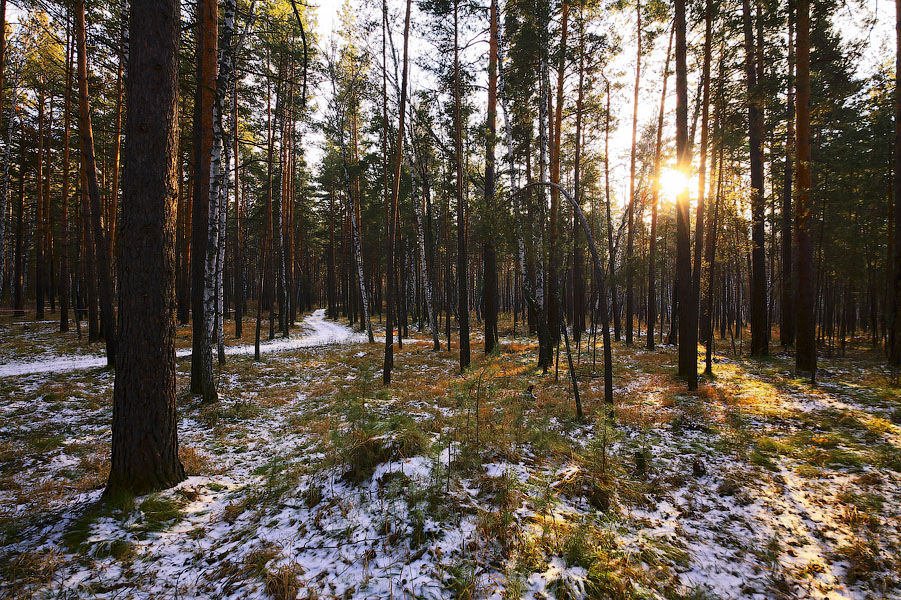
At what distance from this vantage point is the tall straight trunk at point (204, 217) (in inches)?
304

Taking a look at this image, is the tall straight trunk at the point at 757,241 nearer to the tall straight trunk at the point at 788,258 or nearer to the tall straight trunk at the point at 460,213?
the tall straight trunk at the point at 788,258

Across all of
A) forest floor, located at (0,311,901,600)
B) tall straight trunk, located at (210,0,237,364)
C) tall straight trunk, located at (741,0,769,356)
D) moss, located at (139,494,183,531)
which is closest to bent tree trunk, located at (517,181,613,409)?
forest floor, located at (0,311,901,600)

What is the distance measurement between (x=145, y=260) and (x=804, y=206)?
14576 mm

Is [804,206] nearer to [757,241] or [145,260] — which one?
[757,241]

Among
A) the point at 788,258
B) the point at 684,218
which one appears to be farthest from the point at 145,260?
the point at 788,258

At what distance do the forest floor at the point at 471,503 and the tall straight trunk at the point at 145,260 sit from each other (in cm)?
59

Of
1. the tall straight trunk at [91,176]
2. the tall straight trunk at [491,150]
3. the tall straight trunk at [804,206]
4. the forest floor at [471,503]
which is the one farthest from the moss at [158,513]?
the tall straight trunk at [804,206]

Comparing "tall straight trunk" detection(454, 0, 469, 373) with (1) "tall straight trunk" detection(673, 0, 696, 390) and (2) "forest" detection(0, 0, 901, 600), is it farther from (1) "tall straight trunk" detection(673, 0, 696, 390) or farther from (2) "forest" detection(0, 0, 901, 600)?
(1) "tall straight trunk" detection(673, 0, 696, 390)

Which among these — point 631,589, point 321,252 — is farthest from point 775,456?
point 321,252

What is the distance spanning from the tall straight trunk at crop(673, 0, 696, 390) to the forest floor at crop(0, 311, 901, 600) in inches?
65.2

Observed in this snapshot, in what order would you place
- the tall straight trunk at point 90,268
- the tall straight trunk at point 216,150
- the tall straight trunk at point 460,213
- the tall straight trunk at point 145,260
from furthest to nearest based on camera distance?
the tall straight trunk at point 90,268 → the tall straight trunk at point 460,213 → the tall straight trunk at point 216,150 → the tall straight trunk at point 145,260

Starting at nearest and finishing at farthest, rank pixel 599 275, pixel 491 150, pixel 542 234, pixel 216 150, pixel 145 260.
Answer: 1. pixel 145 260
2. pixel 599 275
3. pixel 216 150
4. pixel 542 234
5. pixel 491 150

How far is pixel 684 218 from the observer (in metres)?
9.08

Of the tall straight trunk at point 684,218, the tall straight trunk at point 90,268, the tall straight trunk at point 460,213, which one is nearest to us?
the tall straight trunk at point 684,218
